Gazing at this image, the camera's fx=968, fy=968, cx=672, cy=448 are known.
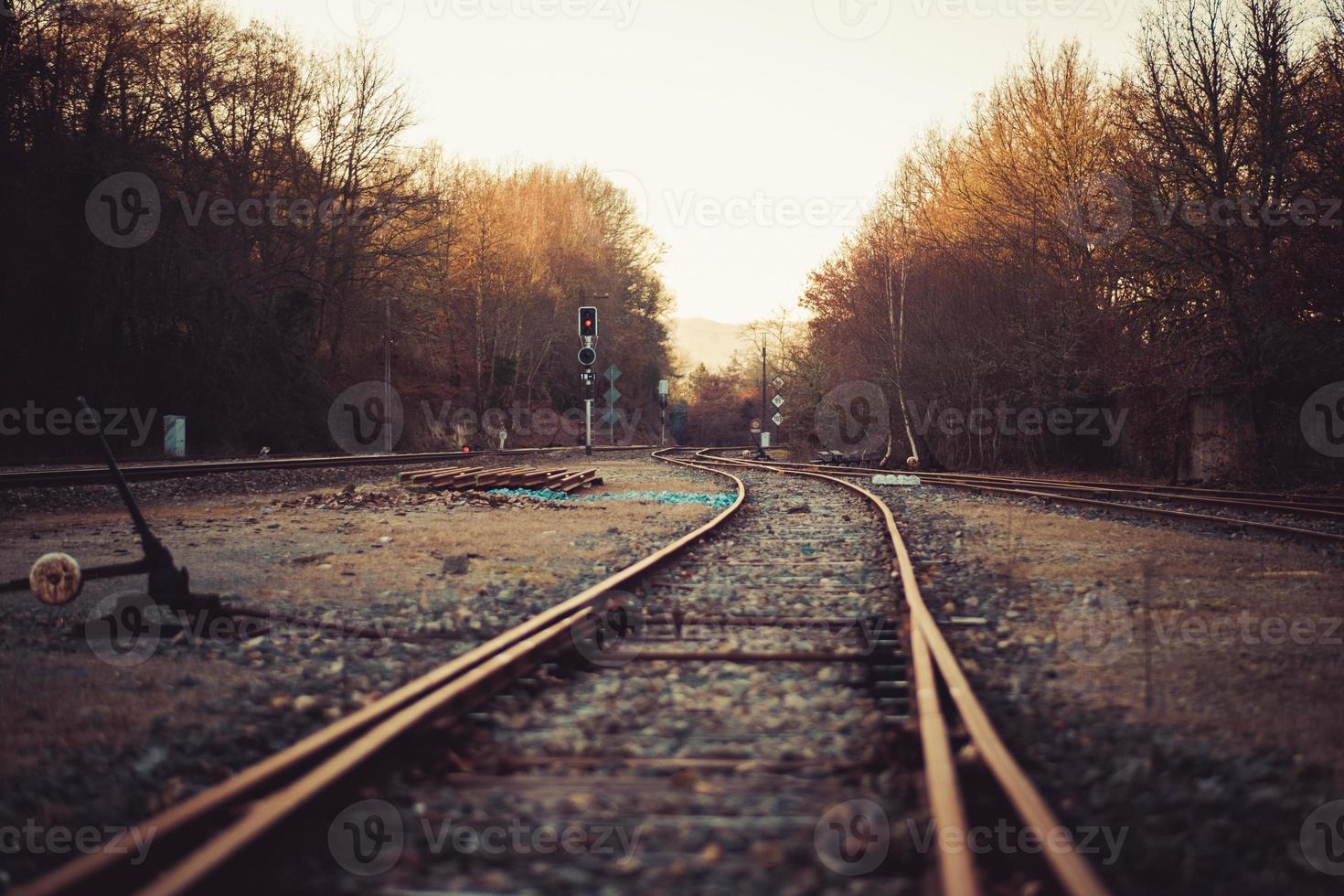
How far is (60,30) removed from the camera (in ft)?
72.6

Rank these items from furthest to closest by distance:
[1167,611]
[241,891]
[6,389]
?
[6,389] → [1167,611] → [241,891]

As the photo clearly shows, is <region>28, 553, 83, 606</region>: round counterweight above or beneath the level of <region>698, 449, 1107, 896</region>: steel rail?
above

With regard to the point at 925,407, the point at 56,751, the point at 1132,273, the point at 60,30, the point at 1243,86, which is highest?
the point at 60,30

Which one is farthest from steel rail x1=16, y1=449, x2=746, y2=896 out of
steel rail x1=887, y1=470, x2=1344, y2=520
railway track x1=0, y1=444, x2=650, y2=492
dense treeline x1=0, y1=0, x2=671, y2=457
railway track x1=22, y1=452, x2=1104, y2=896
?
dense treeline x1=0, y1=0, x2=671, y2=457

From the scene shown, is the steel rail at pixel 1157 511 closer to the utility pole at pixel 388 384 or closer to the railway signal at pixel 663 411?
the utility pole at pixel 388 384

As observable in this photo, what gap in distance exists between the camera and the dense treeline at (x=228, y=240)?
21562mm

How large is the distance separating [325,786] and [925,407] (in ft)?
79.7

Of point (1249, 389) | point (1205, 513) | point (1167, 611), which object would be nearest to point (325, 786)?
point (1167, 611)

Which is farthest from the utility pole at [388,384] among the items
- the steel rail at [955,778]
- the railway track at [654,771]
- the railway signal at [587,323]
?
the steel rail at [955,778]

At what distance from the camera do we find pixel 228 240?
27797 millimetres

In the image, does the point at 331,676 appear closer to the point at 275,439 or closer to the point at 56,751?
the point at 56,751

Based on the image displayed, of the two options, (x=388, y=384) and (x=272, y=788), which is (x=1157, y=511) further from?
(x=388, y=384)

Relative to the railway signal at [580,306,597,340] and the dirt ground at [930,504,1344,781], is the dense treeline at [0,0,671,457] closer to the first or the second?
the railway signal at [580,306,597,340]

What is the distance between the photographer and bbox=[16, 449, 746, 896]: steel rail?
210cm
